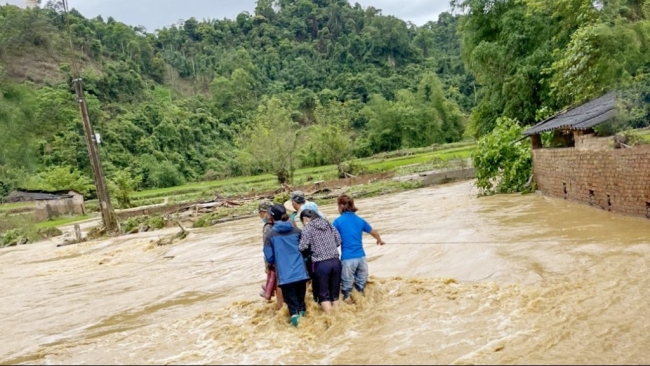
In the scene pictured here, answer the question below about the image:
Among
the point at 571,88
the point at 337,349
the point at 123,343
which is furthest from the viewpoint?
the point at 571,88

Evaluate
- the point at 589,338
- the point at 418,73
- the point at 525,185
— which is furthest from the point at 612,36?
the point at 418,73

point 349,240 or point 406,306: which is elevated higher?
point 349,240

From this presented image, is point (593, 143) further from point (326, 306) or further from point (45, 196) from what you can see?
point (45, 196)

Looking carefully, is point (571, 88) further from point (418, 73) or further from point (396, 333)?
point (418, 73)

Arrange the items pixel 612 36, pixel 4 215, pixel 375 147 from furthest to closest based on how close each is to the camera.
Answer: pixel 375 147, pixel 4 215, pixel 612 36

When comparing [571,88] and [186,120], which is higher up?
[186,120]

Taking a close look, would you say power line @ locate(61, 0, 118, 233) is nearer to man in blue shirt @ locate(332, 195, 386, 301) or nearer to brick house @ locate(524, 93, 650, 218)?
→ brick house @ locate(524, 93, 650, 218)

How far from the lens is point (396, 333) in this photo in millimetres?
6559

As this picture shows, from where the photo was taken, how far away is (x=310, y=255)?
7.18 metres

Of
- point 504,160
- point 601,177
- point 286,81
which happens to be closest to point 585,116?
point 601,177

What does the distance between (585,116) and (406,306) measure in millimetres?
11187

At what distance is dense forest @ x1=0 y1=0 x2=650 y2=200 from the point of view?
24625 millimetres

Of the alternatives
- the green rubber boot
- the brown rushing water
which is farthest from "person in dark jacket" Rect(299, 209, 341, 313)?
the green rubber boot

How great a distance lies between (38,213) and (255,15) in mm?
100032
